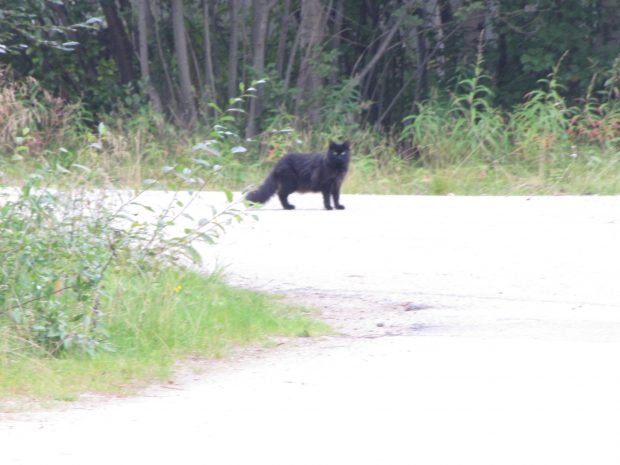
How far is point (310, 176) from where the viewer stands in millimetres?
13609

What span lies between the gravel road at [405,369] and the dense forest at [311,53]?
30.4 ft

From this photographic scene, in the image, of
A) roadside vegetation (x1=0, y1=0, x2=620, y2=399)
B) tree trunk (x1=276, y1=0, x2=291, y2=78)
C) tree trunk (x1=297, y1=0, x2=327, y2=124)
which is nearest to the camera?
roadside vegetation (x1=0, y1=0, x2=620, y2=399)

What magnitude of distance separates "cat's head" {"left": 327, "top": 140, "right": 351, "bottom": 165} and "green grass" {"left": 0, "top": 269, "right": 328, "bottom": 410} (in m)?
4.56

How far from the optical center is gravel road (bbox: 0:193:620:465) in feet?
Answer: 17.1

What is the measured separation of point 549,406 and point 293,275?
4535mm

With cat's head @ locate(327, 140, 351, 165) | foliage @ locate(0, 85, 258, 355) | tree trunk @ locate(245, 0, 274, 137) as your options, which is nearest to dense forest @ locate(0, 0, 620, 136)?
tree trunk @ locate(245, 0, 274, 137)

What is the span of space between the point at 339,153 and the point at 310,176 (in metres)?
0.49

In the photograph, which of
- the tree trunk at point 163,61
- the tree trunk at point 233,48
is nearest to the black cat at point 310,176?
the tree trunk at point 233,48

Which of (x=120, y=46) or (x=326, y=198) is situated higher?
(x=120, y=46)

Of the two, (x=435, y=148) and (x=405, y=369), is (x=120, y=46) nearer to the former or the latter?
(x=435, y=148)

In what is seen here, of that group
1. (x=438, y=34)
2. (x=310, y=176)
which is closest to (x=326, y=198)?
(x=310, y=176)

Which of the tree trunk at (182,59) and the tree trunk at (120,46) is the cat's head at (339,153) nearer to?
the tree trunk at (182,59)

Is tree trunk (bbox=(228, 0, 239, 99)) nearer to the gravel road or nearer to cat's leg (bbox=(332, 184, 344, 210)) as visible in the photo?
cat's leg (bbox=(332, 184, 344, 210))

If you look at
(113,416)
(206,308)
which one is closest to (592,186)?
(206,308)
